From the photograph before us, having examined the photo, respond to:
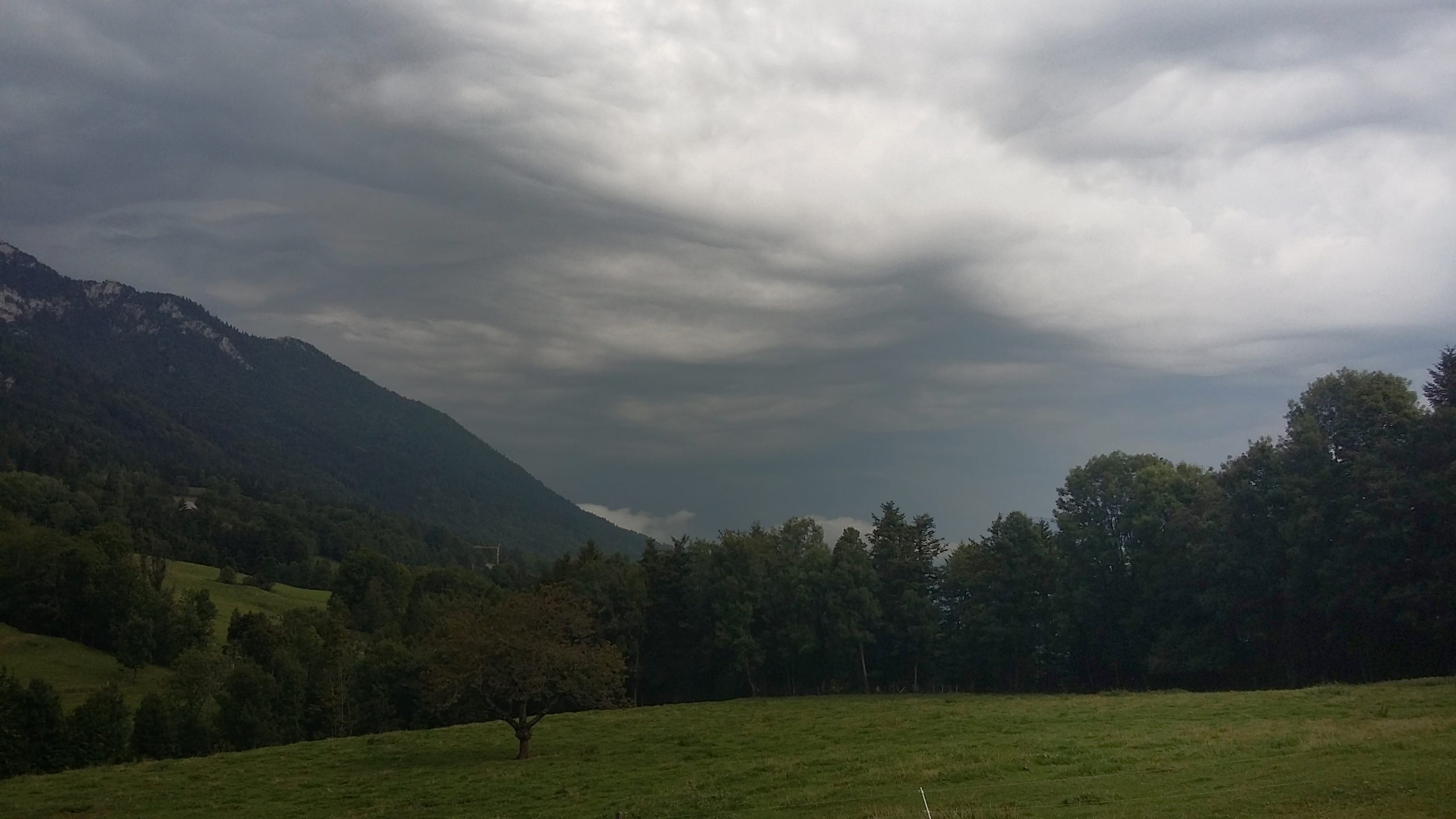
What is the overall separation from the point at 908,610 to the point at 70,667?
268 ft

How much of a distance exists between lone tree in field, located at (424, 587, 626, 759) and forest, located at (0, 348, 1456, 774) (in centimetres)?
21

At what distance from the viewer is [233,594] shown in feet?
443

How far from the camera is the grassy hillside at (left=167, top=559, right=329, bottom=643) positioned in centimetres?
12494

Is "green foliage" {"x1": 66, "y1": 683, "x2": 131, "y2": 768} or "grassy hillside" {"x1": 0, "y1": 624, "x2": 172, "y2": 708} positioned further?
"grassy hillside" {"x1": 0, "y1": 624, "x2": 172, "y2": 708}

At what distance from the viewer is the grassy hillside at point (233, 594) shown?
125 metres

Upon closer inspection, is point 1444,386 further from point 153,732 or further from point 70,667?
point 70,667

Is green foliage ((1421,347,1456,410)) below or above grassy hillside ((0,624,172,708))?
above

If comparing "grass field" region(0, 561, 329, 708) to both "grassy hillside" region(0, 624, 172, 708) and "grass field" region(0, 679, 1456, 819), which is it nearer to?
"grassy hillside" region(0, 624, 172, 708)

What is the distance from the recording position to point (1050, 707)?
43688 millimetres

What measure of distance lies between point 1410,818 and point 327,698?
263ft

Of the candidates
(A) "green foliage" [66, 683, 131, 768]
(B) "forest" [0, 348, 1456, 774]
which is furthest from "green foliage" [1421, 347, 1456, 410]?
(A) "green foliage" [66, 683, 131, 768]

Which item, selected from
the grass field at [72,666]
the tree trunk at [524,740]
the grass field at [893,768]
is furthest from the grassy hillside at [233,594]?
the tree trunk at [524,740]

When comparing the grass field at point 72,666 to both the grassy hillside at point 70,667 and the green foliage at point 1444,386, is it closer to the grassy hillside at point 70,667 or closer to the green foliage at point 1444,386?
the grassy hillside at point 70,667

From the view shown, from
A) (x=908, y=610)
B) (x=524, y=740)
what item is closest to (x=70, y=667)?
(x=524, y=740)
